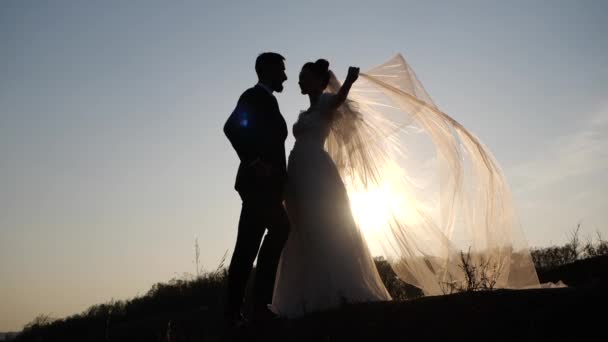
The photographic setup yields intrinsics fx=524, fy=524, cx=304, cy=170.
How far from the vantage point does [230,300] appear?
15.2ft

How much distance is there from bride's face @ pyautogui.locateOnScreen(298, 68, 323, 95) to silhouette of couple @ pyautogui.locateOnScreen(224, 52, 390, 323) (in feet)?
0.04

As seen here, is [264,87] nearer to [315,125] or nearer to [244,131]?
[244,131]

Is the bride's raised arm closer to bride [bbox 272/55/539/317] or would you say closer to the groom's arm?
bride [bbox 272/55/539/317]

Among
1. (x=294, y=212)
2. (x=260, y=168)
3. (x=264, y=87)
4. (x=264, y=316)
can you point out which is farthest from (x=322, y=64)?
(x=264, y=316)

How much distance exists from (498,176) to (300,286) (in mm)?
2812

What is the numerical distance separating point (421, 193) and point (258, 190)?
2.46 metres

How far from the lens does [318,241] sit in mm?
5371

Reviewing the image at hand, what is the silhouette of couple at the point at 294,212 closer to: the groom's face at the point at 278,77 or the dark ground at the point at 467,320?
the groom's face at the point at 278,77

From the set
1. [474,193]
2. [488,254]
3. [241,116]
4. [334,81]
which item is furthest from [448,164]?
[241,116]

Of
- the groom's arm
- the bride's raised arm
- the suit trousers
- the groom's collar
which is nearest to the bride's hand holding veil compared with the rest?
the bride's raised arm

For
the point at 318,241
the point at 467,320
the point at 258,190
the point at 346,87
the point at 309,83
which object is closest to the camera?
the point at 467,320

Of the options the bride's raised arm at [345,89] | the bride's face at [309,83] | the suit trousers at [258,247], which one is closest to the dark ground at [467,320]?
the suit trousers at [258,247]

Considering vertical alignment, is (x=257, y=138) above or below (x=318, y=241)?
above

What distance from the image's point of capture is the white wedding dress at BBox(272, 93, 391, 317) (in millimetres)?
5184
